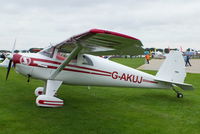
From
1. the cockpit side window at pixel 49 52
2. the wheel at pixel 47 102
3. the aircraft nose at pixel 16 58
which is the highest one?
the cockpit side window at pixel 49 52

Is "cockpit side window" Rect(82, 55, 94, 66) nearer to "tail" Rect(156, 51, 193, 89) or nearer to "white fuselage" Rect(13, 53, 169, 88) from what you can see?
"white fuselage" Rect(13, 53, 169, 88)

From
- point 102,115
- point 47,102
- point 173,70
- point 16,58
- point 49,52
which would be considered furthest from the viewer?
point 173,70

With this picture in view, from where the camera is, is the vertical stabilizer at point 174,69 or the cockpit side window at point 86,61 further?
the vertical stabilizer at point 174,69

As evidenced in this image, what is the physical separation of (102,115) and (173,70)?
3757 mm

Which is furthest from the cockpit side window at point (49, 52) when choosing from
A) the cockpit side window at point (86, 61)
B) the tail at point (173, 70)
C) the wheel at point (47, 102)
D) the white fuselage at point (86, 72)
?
the tail at point (173, 70)

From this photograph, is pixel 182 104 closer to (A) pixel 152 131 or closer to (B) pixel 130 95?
(B) pixel 130 95

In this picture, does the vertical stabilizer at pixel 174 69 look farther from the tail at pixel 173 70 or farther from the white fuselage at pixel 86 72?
the white fuselage at pixel 86 72

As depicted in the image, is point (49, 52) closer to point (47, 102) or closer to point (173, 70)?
point (47, 102)

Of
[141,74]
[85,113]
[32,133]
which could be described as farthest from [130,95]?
[32,133]

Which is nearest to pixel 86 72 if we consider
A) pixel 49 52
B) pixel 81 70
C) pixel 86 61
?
pixel 81 70

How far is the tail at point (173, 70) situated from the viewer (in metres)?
8.00

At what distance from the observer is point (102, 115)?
587 centimetres

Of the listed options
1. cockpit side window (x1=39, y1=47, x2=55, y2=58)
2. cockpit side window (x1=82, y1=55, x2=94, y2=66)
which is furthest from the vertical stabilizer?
cockpit side window (x1=39, y1=47, x2=55, y2=58)

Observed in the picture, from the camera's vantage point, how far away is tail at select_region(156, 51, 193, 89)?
800cm
